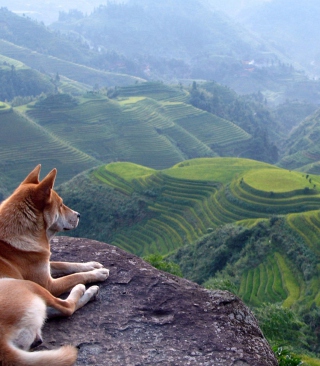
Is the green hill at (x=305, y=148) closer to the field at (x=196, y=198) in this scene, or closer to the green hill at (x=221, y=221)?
the green hill at (x=221, y=221)

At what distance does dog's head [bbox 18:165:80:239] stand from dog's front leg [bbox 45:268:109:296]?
43 cm

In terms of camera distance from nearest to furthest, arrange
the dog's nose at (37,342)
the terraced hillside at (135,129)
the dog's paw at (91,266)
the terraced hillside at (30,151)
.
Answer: the dog's nose at (37,342) < the dog's paw at (91,266) < the terraced hillside at (30,151) < the terraced hillside at (135,129)

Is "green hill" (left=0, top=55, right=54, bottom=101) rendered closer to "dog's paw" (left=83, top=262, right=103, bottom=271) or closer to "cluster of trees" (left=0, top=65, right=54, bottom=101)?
"cluster of trees" (left=0, top=65, right=54, bottom=101)

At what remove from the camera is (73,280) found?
498 centimetres

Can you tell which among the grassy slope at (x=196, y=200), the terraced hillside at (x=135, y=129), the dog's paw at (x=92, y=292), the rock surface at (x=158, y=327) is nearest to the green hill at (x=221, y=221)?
the grassy slope at (x=196, y=200)

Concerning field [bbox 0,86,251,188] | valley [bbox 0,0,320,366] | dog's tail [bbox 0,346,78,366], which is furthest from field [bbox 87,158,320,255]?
dog's tail [bbox 0,346,78,366]

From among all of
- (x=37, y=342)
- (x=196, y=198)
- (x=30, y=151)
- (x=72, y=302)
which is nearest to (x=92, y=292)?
(x=72, y=302)

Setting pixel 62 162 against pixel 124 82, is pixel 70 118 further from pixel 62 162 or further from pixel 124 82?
pixel 124 82

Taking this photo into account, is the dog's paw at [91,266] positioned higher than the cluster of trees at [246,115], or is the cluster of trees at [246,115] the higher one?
the dog's paw at [91,266]

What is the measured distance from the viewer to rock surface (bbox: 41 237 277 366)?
165 inches

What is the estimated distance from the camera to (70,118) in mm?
77750

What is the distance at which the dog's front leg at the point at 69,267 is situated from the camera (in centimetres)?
526

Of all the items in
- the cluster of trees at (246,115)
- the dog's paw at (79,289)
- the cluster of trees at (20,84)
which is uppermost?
the dog's paw at (79,289)

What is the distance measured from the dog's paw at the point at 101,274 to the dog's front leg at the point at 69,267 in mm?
150
